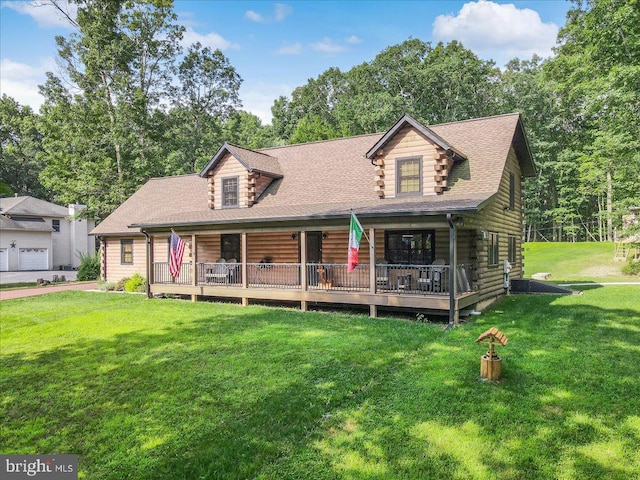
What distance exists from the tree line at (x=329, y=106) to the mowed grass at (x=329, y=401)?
44.0 ft

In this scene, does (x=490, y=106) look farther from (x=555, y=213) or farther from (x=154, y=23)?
(x=154, y=23)

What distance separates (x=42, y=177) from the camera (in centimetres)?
2773

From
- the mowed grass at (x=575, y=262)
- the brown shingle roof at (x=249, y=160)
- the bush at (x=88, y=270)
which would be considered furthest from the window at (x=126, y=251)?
the mowed grass at (x=575, y=262)

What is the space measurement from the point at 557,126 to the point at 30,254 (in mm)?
51208

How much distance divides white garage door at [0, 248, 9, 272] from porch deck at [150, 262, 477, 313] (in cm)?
2527

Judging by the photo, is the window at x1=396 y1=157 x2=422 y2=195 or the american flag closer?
the window at x1=396 y1=157 x2=422 y2=195

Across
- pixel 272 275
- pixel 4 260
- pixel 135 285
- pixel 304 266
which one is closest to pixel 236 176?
pixel 272 275

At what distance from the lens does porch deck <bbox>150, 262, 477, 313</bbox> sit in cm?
1116

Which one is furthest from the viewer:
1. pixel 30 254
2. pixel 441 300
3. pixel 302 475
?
pixel 30 254

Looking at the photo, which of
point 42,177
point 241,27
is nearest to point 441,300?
point 241,27

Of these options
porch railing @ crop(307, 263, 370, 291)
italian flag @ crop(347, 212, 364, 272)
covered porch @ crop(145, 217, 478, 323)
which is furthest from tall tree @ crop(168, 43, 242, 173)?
italian flag @ crop(347, 212, 364, 272)

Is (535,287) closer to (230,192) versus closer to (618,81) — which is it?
(618,81)

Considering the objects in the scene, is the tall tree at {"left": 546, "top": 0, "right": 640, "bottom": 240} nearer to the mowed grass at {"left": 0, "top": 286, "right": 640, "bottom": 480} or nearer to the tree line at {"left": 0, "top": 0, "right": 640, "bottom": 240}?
the tree line at {"left": 0, "top": 0, "right": 640, "bottom": 240}

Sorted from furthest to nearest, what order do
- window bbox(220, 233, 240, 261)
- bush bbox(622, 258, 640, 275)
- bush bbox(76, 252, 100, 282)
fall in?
bush bbox(76, 252, 100, 282) → bush bbox(622, 258, 640, 275) → window bbox(220, 233, 240, 261)
